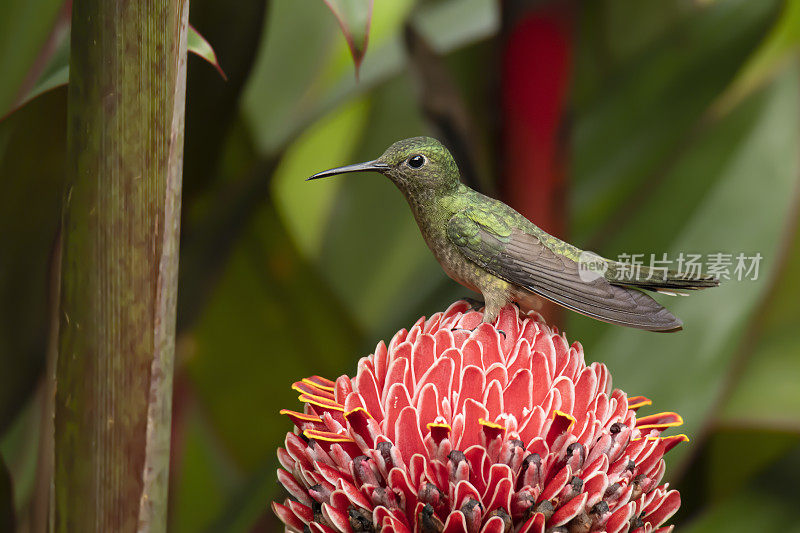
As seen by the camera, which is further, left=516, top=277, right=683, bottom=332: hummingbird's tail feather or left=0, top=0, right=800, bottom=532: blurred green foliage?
left=0, top=0, right=800, bottom=532: blurred green foliage

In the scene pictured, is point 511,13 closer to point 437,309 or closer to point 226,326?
point 437,309

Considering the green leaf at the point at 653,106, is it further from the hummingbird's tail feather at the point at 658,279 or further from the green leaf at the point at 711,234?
the hummingbird's tail feather at the point at 658,279

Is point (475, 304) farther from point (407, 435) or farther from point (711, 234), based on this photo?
point (711, 234)

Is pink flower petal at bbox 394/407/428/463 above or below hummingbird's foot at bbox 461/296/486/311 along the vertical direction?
below

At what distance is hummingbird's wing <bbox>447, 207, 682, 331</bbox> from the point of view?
0.30 meters

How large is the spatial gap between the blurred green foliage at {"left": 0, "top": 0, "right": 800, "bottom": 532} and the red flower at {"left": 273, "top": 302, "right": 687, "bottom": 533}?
10.2 inches

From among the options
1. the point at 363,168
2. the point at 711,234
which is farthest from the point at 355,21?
the point at 711,234

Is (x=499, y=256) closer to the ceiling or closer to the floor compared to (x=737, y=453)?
closer to the ceiling

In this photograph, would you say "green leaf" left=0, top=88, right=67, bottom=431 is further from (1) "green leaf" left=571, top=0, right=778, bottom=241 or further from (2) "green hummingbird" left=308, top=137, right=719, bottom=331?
(1) "green leaf" left=571, top=0, right=778, bottom=241

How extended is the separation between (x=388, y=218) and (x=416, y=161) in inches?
18.4

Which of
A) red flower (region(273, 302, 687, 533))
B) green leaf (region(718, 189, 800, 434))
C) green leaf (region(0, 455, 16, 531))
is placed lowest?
green leaf (region(718, 189, 800, 434))

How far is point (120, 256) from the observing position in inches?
12.2

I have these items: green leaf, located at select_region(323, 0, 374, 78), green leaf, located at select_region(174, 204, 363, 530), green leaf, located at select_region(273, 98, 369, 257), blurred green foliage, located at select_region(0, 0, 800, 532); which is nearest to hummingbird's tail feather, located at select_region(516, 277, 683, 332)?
green leaf, located at select_region(323, 0, 374, 78)

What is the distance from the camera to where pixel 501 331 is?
31 cm
